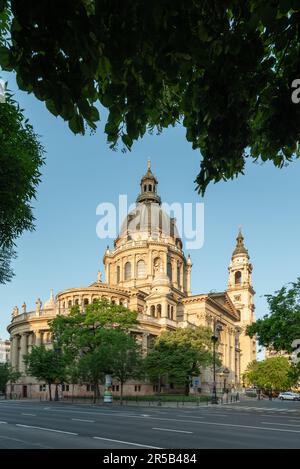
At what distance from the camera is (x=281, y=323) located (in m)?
37.1

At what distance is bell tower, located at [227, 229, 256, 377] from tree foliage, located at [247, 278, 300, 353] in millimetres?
82169

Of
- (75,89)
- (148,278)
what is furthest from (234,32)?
(148,278)

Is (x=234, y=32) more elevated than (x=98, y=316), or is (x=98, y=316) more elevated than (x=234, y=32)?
(x=234, y=32)

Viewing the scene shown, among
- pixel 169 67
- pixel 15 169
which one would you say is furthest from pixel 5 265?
pixel 169 67

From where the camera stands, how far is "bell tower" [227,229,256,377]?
12225cm

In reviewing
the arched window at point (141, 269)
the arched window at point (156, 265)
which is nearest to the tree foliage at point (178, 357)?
the arched window at point (156, 265)

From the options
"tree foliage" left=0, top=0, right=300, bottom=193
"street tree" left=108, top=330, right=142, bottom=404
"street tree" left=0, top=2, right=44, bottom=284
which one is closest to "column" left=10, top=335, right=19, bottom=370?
"street tree" left=108, top=330, right=142, bottom=404

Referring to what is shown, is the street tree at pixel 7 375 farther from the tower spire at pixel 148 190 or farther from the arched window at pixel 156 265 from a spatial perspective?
the tower spire at pixel 148 190

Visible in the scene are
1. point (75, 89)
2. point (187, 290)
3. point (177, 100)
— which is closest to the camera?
point (75, 89)

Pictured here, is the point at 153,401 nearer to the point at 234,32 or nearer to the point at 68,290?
the point at 68,290

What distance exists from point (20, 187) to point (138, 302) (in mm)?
71337

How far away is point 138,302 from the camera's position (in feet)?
278

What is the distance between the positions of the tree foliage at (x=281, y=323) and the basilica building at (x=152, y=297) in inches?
1060

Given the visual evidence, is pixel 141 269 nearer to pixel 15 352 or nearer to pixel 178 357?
pixel 15 352
